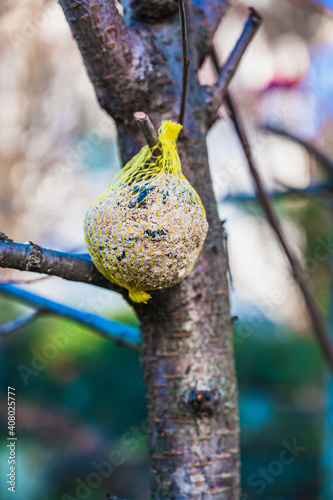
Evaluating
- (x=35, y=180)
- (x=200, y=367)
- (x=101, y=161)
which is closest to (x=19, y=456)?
(x=35, y=180)

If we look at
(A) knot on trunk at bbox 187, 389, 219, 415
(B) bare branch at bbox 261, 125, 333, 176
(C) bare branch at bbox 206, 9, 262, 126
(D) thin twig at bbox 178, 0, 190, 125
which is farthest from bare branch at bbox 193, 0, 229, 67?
(B) bare branch at bbox 261, 125, 333, 176

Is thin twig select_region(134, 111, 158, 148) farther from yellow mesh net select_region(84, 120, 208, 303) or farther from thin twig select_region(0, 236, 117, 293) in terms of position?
thin twig select_region(0, 236, 117, 293)

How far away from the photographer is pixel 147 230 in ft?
1.68

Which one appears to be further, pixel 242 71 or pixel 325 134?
pixel 242 71

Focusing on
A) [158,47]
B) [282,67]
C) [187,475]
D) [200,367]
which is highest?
[282,67]

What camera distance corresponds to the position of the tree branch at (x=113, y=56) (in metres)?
0.58

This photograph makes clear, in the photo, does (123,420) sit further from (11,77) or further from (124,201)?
(124,201)

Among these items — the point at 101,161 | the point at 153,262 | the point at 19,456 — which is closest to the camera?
the point at 153,262

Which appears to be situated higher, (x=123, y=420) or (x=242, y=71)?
(x=242, y=71)

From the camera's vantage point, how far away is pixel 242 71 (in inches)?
107

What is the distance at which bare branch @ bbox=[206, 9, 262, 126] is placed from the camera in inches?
27.2

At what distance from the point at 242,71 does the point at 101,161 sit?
985 mm

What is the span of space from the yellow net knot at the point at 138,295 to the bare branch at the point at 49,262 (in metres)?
0.02

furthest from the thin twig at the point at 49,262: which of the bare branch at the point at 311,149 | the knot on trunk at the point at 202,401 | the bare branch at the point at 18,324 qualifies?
the bare branch at the point at 311,149
